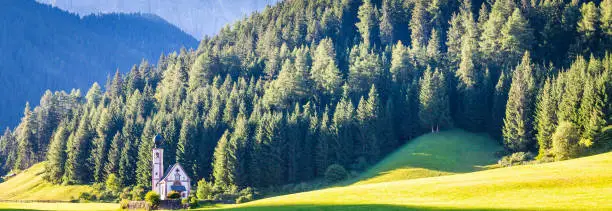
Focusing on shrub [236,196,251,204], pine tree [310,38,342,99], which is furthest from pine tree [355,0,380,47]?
shrub [236,196,251,204]

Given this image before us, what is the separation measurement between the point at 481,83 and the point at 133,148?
79.1 metres

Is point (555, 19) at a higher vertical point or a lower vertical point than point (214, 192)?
higher

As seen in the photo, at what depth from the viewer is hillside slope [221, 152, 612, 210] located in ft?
185

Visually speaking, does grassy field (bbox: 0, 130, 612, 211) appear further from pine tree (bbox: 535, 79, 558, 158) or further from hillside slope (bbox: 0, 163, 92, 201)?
hillside slope (bbox: 0, 163, 92, 201)

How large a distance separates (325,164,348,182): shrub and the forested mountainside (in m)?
6.03

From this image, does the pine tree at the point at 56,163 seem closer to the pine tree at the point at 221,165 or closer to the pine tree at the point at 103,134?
the pine tree at the point at 103,134

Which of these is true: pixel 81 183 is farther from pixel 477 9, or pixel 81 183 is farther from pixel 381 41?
pixel 477 9

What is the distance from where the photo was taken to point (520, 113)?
127 meters

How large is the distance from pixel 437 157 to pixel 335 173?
766 inches

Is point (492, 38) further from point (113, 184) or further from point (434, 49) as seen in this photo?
point (113, 184)

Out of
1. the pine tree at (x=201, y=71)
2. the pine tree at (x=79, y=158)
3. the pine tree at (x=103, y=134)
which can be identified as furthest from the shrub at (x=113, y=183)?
the pine tree at (x=201, y=71)

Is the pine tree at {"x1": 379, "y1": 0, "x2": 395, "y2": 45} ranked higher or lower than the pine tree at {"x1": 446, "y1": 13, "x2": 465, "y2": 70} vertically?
higher

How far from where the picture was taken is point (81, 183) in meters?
152

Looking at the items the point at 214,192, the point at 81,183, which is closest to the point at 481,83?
the point at 214,192
